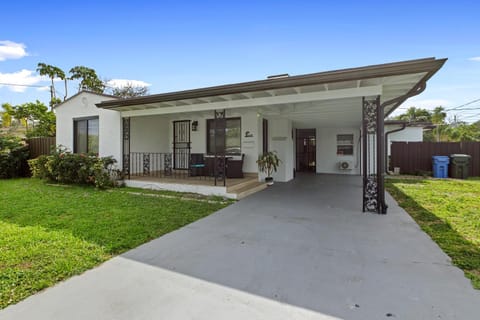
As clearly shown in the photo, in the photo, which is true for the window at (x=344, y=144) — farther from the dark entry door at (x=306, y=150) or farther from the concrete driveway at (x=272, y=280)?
the concrete driveway at (x=272, y=280)

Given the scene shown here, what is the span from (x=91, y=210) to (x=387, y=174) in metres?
11.5

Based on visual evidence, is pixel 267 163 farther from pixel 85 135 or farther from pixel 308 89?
pixel 85 135

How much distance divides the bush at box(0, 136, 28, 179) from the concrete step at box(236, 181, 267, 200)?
9963mm

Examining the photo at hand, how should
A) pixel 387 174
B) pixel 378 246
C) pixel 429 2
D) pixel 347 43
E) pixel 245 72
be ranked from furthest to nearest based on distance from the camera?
pixel 245 72, pixel 387 174, pixel 347 43, pixel 429 2, pixel 378 246

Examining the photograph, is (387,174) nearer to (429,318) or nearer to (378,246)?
(378,246)

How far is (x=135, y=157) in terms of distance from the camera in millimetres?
8672

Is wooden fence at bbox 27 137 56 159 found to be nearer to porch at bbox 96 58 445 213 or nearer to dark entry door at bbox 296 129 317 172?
porch at bbox 96 58 445 213

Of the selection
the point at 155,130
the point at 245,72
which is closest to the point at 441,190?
the point at 155,130

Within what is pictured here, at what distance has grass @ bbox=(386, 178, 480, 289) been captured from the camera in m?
2.93

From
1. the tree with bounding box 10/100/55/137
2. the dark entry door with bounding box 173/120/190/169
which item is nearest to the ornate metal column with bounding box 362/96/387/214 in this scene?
the dark entry door with bounding box 173/120/190/169

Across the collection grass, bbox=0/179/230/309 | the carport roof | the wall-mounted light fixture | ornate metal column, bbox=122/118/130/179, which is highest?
the carport roof

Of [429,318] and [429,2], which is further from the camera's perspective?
[429,2]

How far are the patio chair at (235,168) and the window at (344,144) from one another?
617 cm

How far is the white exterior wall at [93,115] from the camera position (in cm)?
803
